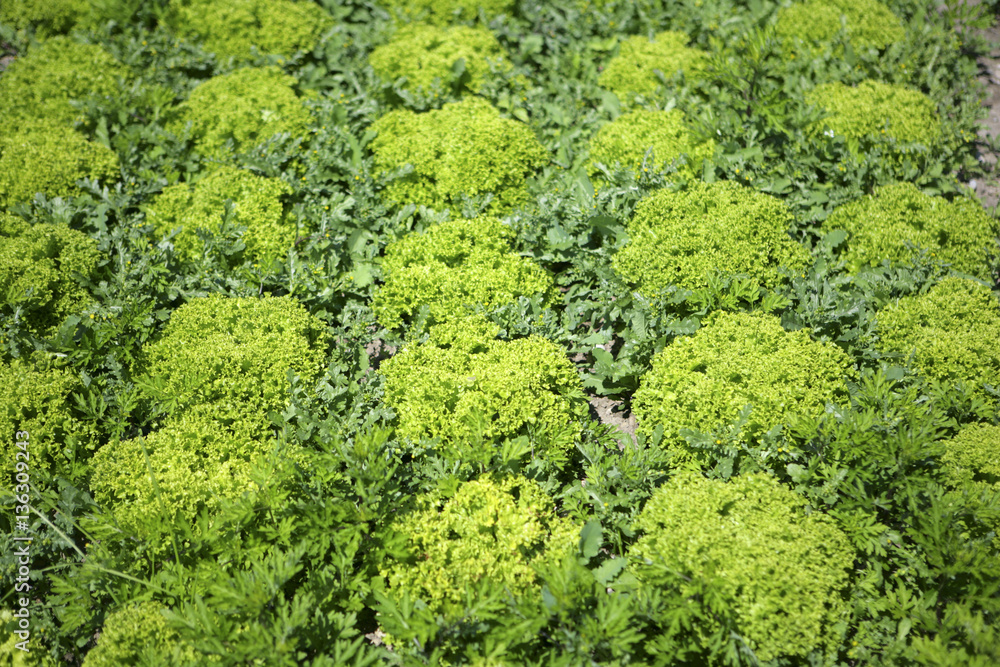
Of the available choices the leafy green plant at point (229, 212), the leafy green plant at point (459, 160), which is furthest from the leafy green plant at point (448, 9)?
the leafy green plant at point (229, 212)

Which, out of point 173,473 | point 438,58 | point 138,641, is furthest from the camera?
point 438,58

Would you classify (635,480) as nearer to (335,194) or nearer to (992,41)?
(335,194)

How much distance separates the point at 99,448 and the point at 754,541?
17.7 ft

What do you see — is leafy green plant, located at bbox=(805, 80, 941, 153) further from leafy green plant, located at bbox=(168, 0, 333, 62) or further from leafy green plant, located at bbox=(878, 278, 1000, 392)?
leafy green plant, located at bbox=(168, 0, 333, 62)

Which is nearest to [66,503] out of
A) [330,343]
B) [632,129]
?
[330,343]

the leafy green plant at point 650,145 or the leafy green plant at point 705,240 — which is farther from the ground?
the leafy green plant at point 650,145

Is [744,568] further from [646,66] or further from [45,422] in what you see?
[646,66]

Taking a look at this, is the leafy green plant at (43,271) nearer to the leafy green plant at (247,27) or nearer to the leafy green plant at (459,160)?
the leafy green plant at (459,160)

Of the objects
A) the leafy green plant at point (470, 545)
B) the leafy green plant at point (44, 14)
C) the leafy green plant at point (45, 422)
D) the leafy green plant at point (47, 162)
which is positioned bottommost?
the leafy green plant at point (45, 422)

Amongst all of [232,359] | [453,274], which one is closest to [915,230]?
[453,274]

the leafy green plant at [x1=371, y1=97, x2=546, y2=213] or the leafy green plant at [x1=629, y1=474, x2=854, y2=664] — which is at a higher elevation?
the leafy green plant at [x1=371, y1=97, x2=546, y2=213]

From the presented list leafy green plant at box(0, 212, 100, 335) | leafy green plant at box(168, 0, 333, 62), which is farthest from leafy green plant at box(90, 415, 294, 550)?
leafy green plant at box(168, 0, 333, 62)

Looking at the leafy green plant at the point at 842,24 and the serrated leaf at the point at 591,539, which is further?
the leafy green plant at the point at 842,24

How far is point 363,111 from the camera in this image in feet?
28.4
